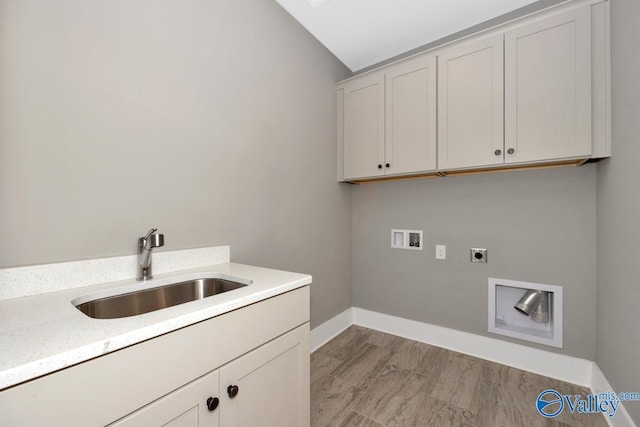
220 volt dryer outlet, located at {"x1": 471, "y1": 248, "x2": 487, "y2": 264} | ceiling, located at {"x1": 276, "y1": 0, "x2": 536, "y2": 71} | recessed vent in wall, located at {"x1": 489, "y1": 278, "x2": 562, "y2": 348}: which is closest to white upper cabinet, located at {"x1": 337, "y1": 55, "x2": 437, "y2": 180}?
ceiling, located at {"x1": 276, "y1": 0, "x2": 536, "y2": 71}

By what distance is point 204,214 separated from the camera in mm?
1430

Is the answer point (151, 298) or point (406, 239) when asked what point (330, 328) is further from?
point (151, 298)

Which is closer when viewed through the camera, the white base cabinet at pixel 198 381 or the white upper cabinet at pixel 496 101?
the white base cabinet at pixel 198 381

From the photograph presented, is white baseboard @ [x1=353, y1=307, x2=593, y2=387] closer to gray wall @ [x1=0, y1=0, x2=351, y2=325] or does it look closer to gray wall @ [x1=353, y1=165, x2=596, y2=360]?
gray wall @ [x1=353, y1=165, x2=596, y2=360]

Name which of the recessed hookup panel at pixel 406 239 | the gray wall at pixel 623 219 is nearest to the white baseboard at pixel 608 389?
the gray wall at pixel 623 219

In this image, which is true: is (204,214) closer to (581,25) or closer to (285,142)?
(285,142)

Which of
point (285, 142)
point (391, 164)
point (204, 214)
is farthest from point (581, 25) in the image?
point (204, 214)

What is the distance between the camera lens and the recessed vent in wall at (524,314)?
5.90 ft

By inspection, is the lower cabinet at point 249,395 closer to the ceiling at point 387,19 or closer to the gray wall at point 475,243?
the gray wall at point 475,243

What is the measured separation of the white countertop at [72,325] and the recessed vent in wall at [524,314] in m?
1.76

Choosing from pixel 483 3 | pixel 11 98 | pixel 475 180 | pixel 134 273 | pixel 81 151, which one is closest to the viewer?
pixel 11 98

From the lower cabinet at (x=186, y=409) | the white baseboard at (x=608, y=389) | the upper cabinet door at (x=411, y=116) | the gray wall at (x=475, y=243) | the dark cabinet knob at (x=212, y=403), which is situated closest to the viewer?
the lower cabinet at (x=186, y=409)

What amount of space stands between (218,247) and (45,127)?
2.72ft

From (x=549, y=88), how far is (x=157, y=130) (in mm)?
2185
